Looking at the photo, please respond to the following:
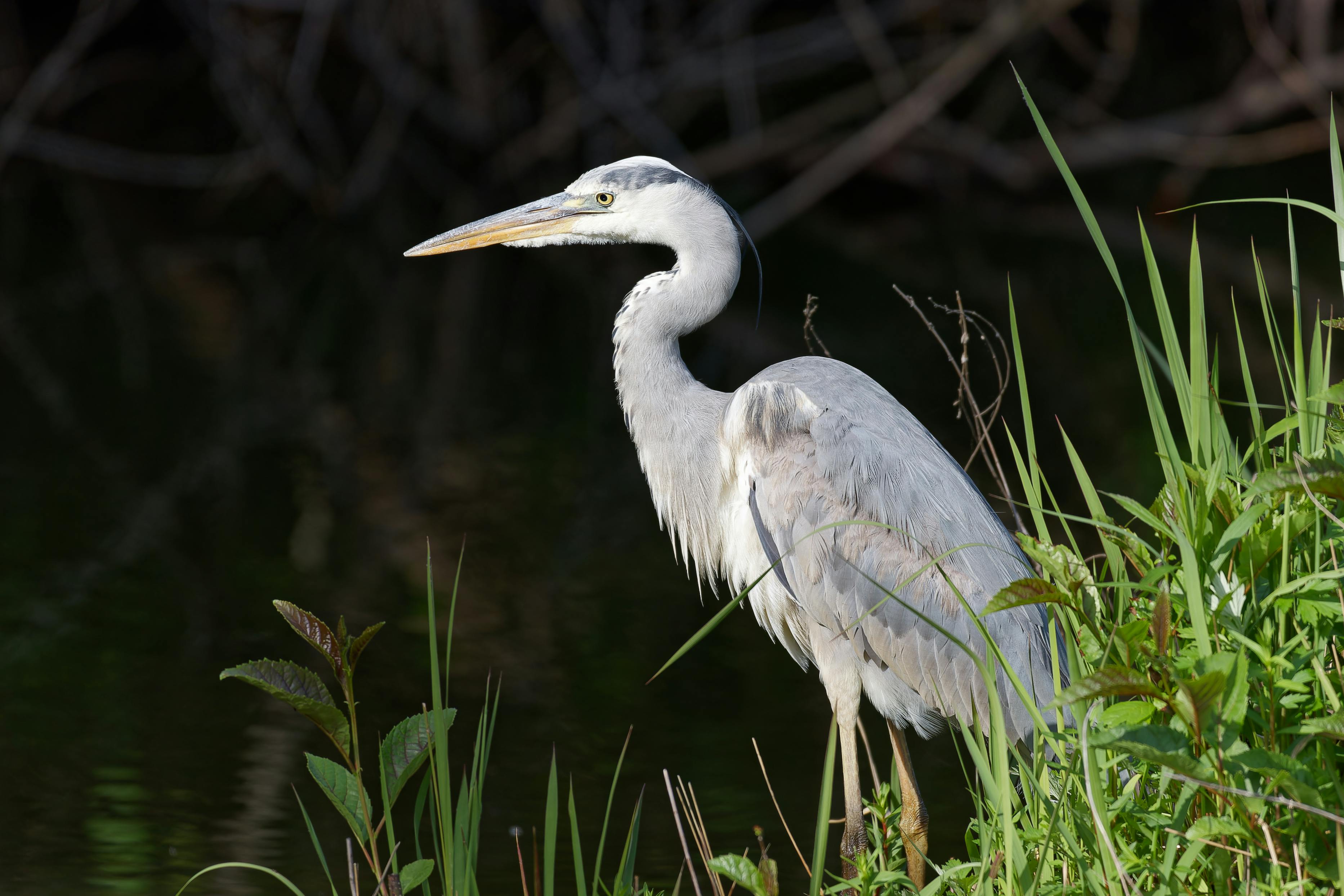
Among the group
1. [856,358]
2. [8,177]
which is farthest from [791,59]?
[8,177]

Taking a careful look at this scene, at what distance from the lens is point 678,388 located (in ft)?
12.5

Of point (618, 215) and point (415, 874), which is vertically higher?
point (618, 215)

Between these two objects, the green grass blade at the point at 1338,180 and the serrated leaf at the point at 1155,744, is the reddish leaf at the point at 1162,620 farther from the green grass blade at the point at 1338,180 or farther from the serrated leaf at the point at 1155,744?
the green grass blade at the point at 1338,180

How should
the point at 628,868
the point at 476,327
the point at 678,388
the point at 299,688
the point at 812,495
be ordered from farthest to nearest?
1. the point at 476,327
2. the point at 678,388
3. the point at 812,495
4. the point at 628,868
5. the point at 299,688

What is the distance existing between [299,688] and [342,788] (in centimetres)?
24

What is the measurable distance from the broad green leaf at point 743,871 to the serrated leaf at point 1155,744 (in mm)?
641

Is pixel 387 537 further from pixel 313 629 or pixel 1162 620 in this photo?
pixel 1162 620

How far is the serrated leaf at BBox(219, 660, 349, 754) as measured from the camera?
1833 mm

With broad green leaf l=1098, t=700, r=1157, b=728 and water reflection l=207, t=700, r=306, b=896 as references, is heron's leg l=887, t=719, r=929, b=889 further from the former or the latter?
water reflection l=207, t=700, r=306, b=896

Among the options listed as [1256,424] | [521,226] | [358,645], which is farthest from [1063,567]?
[521,226]

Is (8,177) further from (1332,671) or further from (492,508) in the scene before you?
(1332,671)

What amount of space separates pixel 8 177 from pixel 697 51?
8.67m

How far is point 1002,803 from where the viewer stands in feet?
6.75

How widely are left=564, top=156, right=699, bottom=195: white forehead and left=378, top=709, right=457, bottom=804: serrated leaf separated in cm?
209
